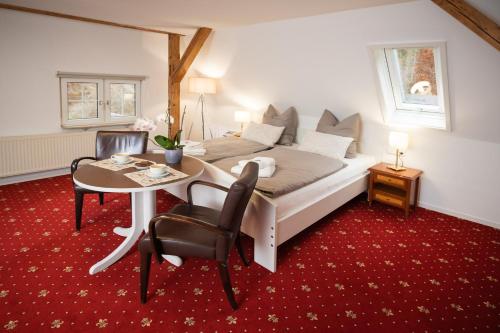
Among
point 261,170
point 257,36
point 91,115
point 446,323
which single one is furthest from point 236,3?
point 446,323

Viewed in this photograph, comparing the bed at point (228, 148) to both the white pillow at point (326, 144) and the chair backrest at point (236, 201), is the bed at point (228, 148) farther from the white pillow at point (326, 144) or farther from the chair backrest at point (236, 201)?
the chair backrest at point (236, 201)

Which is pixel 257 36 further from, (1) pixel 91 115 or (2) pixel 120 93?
(1) pixel 91 115

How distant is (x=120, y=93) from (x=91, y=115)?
1.94ft

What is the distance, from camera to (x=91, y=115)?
201 inches

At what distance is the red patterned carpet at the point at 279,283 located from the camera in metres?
2.11

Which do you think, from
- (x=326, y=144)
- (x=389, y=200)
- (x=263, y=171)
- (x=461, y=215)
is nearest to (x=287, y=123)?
(x=326, y=144)

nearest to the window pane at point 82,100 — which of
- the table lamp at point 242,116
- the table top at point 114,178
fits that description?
the table lamp at point 242,116

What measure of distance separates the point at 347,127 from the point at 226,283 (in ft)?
8.95

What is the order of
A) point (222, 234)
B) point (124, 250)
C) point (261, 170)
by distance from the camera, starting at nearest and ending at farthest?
point (222, 234)
point (124, 250)
point (261, 170)

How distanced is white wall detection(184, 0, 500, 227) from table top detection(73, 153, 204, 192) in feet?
7.50

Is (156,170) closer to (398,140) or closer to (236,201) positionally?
(236,201)

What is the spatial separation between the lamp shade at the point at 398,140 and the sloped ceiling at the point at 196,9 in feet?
4.46

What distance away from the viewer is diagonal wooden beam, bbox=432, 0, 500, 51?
8.70 feet

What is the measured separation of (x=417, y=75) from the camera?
12.6 feet
